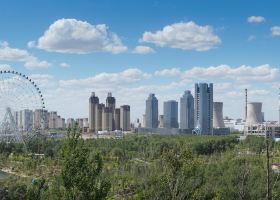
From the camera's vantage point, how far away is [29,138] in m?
54.2

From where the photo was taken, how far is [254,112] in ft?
332

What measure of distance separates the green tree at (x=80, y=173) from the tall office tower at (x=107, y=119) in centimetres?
12172

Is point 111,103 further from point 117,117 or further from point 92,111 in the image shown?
point 92,111

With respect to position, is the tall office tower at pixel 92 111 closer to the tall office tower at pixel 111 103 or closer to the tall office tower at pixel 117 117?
the tall office tower at pixel 111 103

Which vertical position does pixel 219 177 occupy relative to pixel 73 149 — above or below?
below

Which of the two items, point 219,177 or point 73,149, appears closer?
point 73,149

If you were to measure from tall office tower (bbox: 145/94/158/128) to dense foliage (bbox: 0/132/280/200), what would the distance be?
9821 cm

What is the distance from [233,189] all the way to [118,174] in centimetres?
1249

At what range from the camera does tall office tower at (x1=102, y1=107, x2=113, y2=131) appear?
132125 mm

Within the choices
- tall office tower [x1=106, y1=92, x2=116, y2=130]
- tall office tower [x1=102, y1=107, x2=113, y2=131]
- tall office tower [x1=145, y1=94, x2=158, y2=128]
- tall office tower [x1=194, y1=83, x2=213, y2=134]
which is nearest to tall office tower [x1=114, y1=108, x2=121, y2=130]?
tall office tower [x1=106, y1=92, x2=116, y2=130]

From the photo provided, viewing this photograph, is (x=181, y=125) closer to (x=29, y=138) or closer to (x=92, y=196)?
(x=29, y=138)

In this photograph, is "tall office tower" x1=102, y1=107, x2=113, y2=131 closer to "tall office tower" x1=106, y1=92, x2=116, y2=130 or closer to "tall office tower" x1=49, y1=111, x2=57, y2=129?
"tall office tower" x1=106, y1=92, x2=116, y2=130

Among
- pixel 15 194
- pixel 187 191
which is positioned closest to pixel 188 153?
pixel 187 191

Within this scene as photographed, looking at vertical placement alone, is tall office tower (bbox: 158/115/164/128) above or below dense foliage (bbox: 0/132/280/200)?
above
